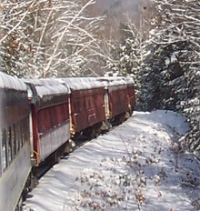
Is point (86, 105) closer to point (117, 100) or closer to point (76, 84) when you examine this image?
point (76, 84)

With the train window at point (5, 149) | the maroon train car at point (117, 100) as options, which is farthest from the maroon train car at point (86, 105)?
the train window at point (5, 149)

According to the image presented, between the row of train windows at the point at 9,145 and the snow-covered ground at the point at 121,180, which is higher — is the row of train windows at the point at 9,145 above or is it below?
above

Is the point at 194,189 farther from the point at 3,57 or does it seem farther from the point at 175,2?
the point at 3,57

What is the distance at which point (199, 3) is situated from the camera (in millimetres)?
13602

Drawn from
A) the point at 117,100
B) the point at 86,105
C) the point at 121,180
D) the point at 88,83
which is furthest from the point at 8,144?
the point at 117,100

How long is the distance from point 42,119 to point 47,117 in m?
0.96

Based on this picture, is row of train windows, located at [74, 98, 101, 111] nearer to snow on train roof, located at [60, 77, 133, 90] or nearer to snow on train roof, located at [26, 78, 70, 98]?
snow on train roof, located at [60, 77, 133, 90]

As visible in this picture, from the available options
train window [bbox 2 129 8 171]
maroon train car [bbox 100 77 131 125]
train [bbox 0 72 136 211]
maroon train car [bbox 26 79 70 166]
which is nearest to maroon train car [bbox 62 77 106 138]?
train [bbox 0 72 136 211]

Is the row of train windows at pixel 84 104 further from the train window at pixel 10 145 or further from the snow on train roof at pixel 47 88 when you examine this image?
the train window at pixel 10 145

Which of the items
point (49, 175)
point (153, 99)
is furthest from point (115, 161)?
point (153, 99)

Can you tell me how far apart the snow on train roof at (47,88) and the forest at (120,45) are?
3.81 feet

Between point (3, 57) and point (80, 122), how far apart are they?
16.9 feet

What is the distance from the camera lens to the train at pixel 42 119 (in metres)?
6.94

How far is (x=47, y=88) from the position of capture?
602 inches
